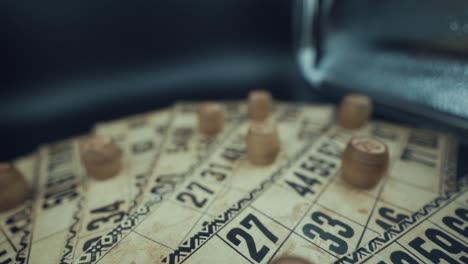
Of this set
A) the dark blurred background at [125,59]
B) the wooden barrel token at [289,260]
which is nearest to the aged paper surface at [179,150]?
the dark blurred background at [125,59]

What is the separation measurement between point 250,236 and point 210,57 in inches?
67.6

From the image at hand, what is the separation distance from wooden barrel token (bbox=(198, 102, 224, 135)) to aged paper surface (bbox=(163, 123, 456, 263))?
50 centimetres

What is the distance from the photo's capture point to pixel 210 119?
154 cm

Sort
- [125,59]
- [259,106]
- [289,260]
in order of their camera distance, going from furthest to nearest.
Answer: [125,59]
[259,106]
[289,260]

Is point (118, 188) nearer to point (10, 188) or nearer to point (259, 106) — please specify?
point (10, 188)

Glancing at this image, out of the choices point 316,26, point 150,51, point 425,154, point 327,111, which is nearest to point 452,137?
point 425,154

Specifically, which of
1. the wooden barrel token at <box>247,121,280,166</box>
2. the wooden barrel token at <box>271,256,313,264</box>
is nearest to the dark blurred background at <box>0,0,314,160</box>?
the wooden barrel token at <box>247,121,280,166</box>

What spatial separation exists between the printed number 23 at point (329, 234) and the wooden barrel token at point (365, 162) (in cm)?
21

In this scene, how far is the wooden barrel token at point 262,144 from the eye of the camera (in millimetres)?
1216

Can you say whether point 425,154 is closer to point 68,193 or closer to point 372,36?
point 372,36

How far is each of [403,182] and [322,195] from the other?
1.11 feet

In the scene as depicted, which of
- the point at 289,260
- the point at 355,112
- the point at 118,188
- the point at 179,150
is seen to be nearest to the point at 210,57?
the point at 179,150

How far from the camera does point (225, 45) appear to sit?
91.6 inches

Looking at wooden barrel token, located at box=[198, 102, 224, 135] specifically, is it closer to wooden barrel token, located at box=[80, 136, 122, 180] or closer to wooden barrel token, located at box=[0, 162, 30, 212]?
wooden barrel token, located at box=[80, 136, 122, 180]
